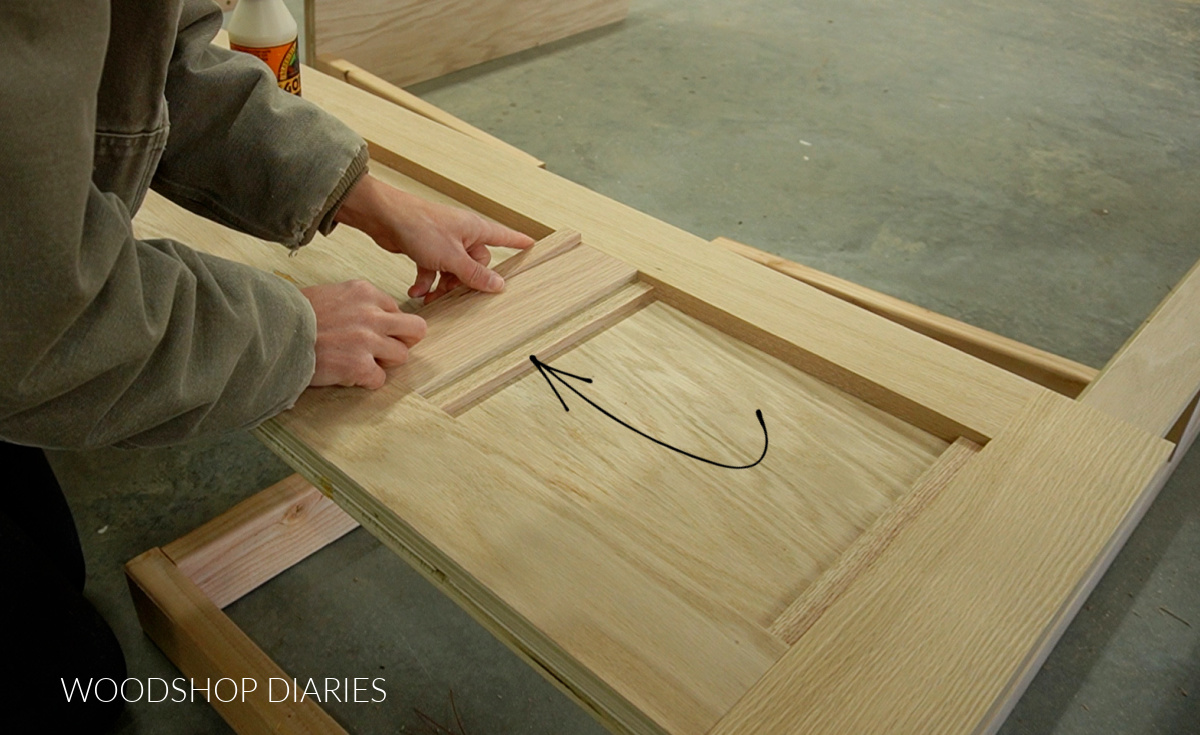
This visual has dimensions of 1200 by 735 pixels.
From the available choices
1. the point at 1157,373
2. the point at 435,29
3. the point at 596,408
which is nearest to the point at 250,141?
the point at 596,408

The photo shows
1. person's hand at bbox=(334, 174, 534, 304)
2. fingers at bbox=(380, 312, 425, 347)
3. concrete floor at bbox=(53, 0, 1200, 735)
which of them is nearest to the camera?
fingers at bbox=(380, 312, 425, 347)

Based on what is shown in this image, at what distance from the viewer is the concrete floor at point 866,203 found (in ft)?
4.85

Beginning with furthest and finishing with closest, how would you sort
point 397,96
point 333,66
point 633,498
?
point 333,66
point 397,96
point 633,498

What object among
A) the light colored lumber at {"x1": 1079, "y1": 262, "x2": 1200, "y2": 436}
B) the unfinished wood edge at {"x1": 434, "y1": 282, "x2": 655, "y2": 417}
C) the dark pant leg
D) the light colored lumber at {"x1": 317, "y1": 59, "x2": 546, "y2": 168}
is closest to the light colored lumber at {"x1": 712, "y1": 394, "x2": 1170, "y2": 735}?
the light colored lumber at {"x1": 1079, "y1": 262, "x2": 1200, "y2": 436}

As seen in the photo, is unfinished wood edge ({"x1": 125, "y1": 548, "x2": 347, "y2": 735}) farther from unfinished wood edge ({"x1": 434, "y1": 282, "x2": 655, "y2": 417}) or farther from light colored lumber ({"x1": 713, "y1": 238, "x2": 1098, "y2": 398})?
light colored lumber ({"x1": 713, "y1": 238, "x2": 1098, "y2": 398})

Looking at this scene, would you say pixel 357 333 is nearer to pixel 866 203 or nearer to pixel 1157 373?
pixel 1157 373

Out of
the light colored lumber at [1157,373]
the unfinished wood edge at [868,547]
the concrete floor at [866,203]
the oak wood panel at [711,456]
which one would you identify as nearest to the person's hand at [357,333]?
the oak wood panel at [711,456]

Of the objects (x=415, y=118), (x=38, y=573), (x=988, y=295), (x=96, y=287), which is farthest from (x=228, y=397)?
(x=988, y=295)

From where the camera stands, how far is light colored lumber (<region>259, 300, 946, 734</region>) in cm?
74

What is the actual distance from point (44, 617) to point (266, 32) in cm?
82

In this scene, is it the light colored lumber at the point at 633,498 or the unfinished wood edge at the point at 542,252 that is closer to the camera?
the light colored lumber at the point at 633,498

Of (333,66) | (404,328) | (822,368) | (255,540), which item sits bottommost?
(255,540)

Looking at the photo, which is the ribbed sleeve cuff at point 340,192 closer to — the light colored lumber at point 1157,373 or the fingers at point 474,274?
the fingers at point 474,274

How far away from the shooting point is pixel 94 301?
683 mm
